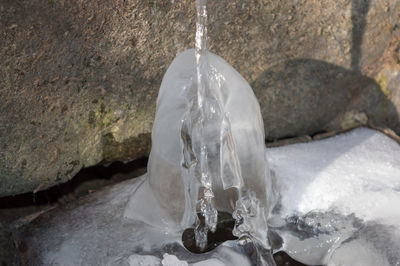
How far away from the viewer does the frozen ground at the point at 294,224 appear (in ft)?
6.37

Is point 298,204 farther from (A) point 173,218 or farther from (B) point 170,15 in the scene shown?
(B) point 170,15

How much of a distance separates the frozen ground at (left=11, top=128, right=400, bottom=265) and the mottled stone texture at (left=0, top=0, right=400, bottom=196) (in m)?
0.23

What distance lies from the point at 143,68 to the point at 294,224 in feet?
2.80

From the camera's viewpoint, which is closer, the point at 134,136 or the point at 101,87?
the point at 101,87

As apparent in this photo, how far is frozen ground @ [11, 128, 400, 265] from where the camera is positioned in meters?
1.94

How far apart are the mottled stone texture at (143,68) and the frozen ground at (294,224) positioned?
0.75 feet

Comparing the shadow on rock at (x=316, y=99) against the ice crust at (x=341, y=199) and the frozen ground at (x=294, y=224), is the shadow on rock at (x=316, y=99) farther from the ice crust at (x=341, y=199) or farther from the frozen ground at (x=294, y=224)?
the frozen ground at (x=294, y=224)

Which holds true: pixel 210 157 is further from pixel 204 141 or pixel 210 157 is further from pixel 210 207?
pixel 210 207

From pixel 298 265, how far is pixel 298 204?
0.96 ft

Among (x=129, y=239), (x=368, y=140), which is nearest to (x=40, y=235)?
(x=129, y=239)

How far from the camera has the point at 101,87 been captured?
2.22 m

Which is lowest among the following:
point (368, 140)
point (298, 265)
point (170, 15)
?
point (298, 265)

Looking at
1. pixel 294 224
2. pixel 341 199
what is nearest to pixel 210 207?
pixel 294 224

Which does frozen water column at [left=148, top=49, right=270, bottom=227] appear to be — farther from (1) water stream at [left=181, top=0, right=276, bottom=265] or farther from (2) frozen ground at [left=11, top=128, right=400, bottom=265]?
(2) frozen ground at [left=11, top=128, right=400, bottom=265]
